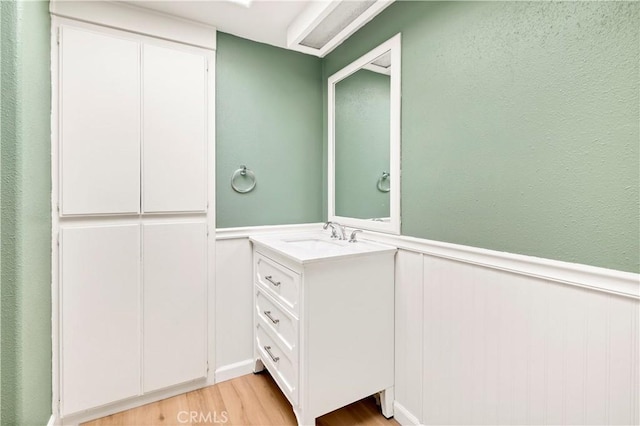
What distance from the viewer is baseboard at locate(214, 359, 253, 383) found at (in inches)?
83.8

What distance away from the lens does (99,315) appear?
5.82 ft

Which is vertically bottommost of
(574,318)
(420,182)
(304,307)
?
(304,307)

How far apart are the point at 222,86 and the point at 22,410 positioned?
1.94 metres

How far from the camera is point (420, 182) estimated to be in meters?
1.64

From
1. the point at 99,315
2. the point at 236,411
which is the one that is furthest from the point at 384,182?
the point at 99,315

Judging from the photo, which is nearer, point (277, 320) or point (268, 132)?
point (277, 320)

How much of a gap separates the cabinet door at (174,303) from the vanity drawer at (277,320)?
0.37m

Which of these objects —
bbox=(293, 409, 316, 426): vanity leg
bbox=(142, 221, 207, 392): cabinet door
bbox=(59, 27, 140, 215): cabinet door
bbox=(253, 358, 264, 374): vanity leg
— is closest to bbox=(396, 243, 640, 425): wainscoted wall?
bbox=(293, 409, 316, 426): vanity leg

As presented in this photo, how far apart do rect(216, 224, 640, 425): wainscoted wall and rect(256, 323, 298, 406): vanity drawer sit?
23.6 inches

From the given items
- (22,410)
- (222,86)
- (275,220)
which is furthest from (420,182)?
(22,410)

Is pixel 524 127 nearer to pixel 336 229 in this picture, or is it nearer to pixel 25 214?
pixel 336 229

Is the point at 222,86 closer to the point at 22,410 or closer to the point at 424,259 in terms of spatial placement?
the point at 424,259

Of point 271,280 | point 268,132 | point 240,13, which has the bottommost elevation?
point 271,280

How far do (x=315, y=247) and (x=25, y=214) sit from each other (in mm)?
1348
